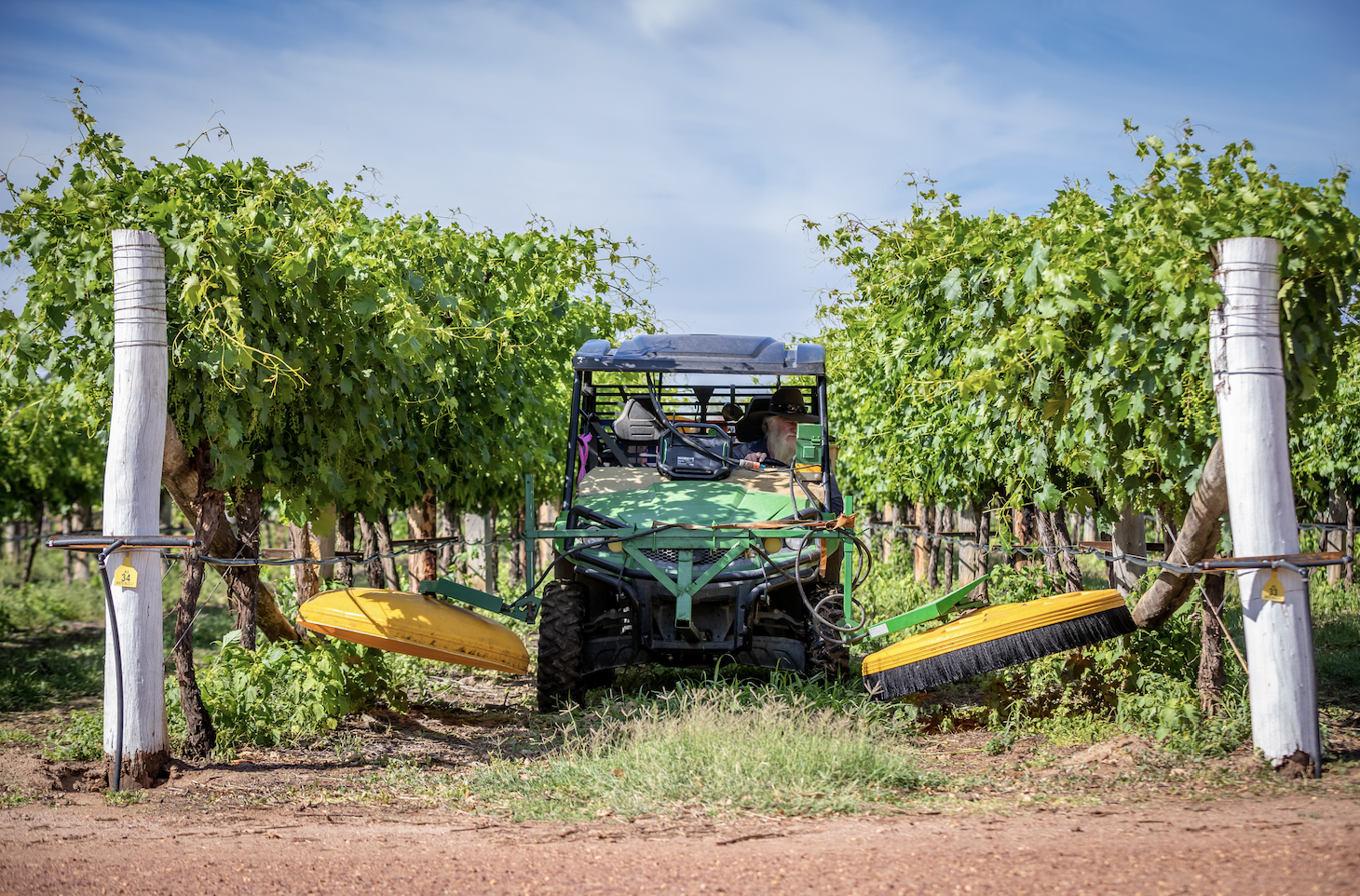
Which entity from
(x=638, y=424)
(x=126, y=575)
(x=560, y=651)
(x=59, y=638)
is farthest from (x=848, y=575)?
(x=59, y=638)

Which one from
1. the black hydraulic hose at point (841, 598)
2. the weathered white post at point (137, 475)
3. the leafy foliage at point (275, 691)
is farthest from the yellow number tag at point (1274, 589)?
the weathered white post at point (137, 475)

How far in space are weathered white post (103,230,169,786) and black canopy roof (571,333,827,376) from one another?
10.4ft

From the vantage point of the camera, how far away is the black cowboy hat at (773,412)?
8.40 meters

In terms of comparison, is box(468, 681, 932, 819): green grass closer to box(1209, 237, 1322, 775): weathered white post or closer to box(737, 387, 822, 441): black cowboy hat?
box(1209, 237, 1322, 775): weathered white post

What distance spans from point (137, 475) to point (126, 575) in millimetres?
501

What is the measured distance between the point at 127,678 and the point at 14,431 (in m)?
15.5

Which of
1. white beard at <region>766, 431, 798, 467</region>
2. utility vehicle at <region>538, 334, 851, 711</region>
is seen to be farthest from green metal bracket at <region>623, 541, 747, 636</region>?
white beard at <region>766, 431, 798, 467</region>

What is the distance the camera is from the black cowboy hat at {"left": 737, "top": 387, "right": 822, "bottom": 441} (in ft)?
27.6

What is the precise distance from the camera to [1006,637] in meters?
5.68

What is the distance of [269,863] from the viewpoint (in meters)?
3.85

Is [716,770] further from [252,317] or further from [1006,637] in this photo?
[252,317]

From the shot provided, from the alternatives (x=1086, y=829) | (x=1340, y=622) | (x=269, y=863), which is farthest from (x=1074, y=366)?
(x=1340, y=622)

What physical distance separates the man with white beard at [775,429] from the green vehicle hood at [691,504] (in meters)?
0.72

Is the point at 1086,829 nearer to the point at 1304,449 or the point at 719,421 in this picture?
the point at 719,421
